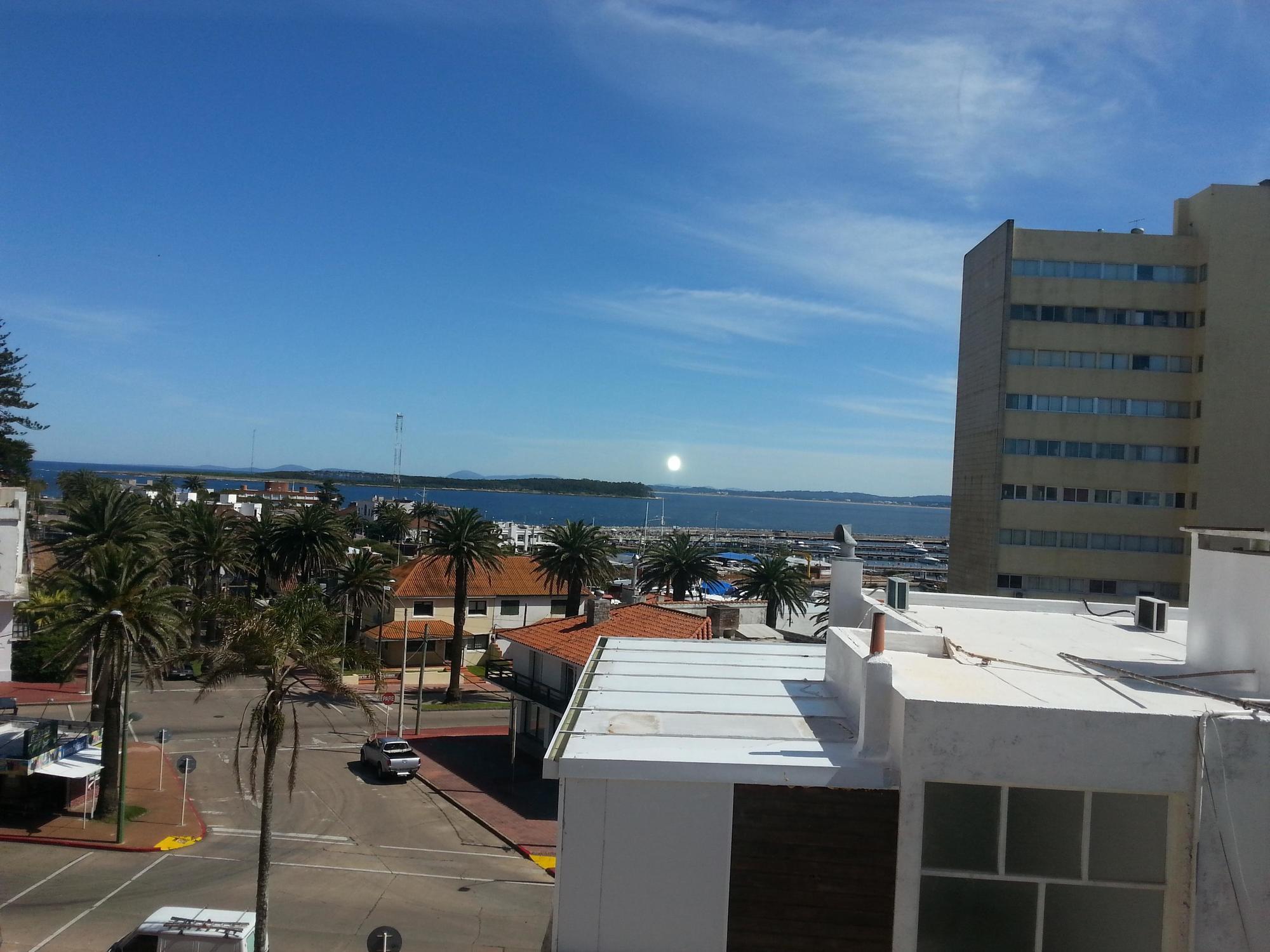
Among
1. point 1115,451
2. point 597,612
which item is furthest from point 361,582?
point 1115,451

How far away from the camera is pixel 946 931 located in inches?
318

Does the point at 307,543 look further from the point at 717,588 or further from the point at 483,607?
the point at 717,588

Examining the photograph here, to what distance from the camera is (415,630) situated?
5622cm

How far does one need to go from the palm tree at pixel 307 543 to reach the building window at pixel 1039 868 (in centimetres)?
4880

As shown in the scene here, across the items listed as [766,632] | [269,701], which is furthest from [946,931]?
[766,632]

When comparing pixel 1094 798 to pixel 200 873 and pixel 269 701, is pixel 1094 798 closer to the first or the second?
pixel 269 701

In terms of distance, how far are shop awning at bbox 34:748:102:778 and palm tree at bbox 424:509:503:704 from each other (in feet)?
65.1

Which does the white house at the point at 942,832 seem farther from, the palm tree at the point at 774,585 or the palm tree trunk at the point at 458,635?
the palm tree at the point at 774,585

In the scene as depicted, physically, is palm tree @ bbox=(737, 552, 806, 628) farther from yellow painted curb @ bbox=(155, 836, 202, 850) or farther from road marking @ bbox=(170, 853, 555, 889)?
yellow painted curb @ bbox=(155, 836, 202, 850)

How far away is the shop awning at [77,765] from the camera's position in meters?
26.6

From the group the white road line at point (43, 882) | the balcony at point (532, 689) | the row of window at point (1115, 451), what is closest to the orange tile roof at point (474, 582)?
the balcony at point (532, 689)

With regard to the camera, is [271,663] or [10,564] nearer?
[271,663]

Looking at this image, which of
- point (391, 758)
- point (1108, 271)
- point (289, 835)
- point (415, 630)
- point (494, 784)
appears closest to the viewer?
point (289, 835)

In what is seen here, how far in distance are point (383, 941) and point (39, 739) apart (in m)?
18.4
